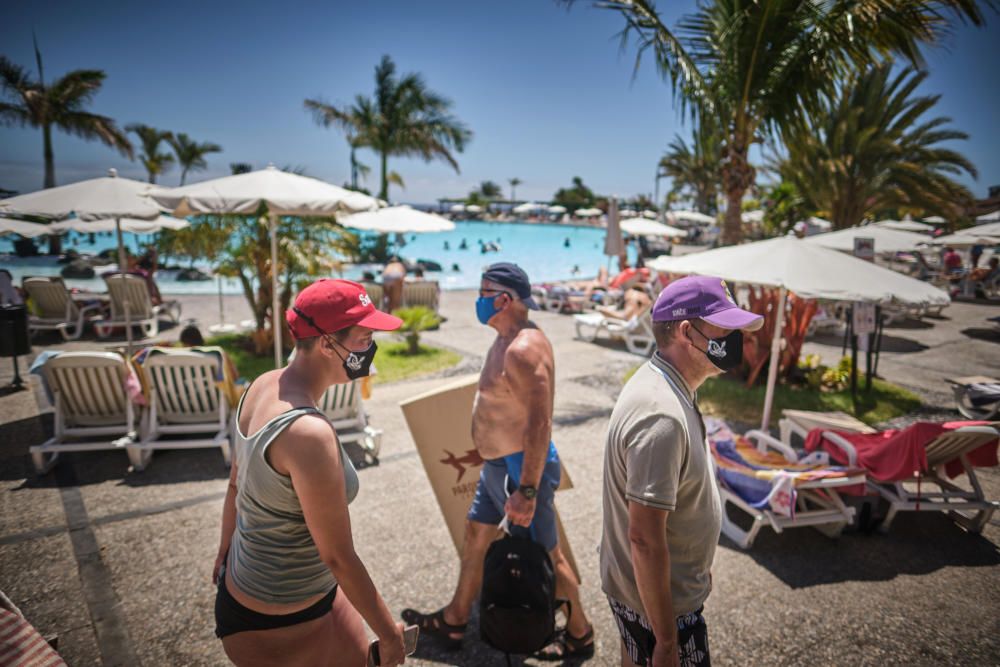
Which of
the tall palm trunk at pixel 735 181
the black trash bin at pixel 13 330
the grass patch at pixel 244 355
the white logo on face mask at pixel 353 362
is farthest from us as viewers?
the tall palm trunk at pixel 735 181

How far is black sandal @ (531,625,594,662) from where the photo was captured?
9.24 ft

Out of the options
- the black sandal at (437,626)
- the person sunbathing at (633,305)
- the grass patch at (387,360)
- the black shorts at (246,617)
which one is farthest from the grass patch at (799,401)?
the black shorts at (246,617)

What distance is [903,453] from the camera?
13.5ft

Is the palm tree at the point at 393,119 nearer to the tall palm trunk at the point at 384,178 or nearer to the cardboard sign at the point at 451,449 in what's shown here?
the tall palm trunk at the point at 384,178

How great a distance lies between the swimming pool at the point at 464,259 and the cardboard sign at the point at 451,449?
374 inches

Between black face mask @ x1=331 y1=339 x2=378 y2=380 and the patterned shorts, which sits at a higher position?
black face mask @ x1=331 y1=339 x2=378 y2=380

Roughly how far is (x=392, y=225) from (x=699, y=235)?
45.8 metres

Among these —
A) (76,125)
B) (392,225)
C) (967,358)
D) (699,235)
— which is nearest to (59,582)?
(392,225)

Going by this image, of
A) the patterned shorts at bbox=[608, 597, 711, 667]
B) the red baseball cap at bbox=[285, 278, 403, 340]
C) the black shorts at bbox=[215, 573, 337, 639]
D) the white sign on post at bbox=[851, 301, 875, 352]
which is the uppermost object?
the red baseball cap at bbox=[285, 278, 403, 340]

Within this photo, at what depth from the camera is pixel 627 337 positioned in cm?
1045

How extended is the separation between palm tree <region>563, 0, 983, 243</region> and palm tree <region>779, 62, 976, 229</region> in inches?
468

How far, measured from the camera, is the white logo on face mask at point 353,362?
188cm

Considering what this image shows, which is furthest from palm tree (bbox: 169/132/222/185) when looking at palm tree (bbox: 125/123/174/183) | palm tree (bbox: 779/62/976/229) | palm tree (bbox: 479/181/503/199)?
palm tree (bbox: 479/181/503/199)

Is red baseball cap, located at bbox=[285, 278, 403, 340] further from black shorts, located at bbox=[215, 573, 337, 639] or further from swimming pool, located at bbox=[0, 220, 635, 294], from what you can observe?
swimming pool, located at bbox=[0, 220, 635, 294]
